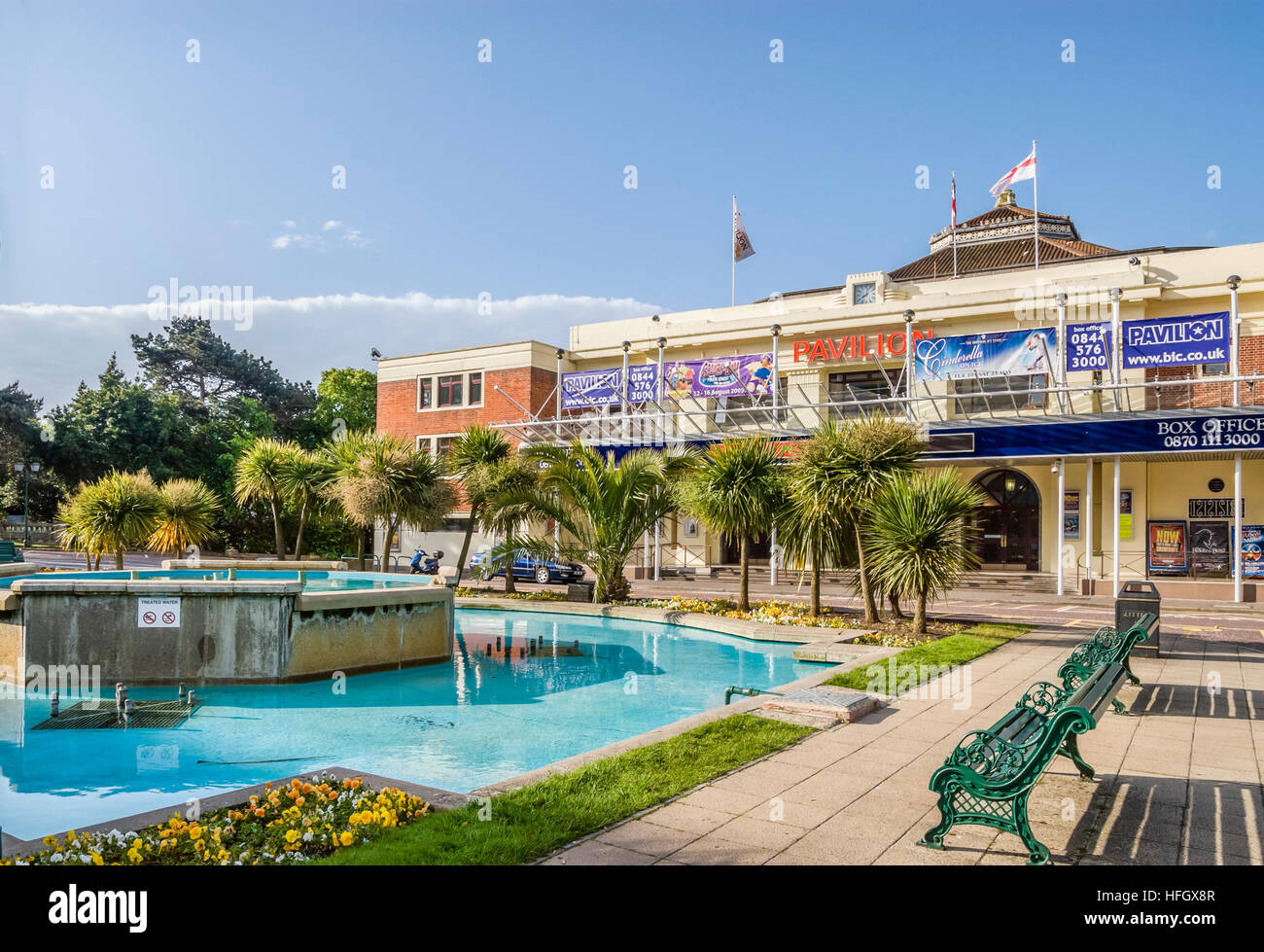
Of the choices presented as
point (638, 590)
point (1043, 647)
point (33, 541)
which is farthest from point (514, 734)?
point (33, 541)

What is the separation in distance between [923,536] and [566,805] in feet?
30.7

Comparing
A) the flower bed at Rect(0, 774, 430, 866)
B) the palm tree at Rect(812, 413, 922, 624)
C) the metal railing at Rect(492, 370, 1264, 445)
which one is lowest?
the flower bed at Rect(0, 774, 430, 866)

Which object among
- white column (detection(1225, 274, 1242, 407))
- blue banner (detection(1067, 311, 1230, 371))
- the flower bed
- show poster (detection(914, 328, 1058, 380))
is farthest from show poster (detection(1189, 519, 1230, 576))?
the flower bed

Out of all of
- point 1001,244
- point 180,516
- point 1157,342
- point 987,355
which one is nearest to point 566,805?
point 180,516

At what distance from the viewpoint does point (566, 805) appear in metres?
5.01

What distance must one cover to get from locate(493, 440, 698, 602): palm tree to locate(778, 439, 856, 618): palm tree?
11.4ft

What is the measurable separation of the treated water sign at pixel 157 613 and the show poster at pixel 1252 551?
85.2ft

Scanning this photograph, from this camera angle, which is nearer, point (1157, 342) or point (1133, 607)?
point (1133, 607)

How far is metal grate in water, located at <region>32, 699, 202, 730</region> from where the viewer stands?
8.48 metres

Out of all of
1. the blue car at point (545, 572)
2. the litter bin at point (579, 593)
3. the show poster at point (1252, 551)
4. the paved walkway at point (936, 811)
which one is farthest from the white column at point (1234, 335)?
the blue car at point (545, 572)

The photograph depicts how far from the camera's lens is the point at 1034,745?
4332 millimetres

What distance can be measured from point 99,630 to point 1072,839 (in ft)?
34.5

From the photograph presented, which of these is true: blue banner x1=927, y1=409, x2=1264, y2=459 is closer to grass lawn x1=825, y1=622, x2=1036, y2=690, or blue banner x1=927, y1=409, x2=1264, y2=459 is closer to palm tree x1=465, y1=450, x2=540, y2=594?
grass lawn x1=825, y1=622, x2=1036, y2=690

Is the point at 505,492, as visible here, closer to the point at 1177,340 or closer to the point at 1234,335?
the point at 1177,340
